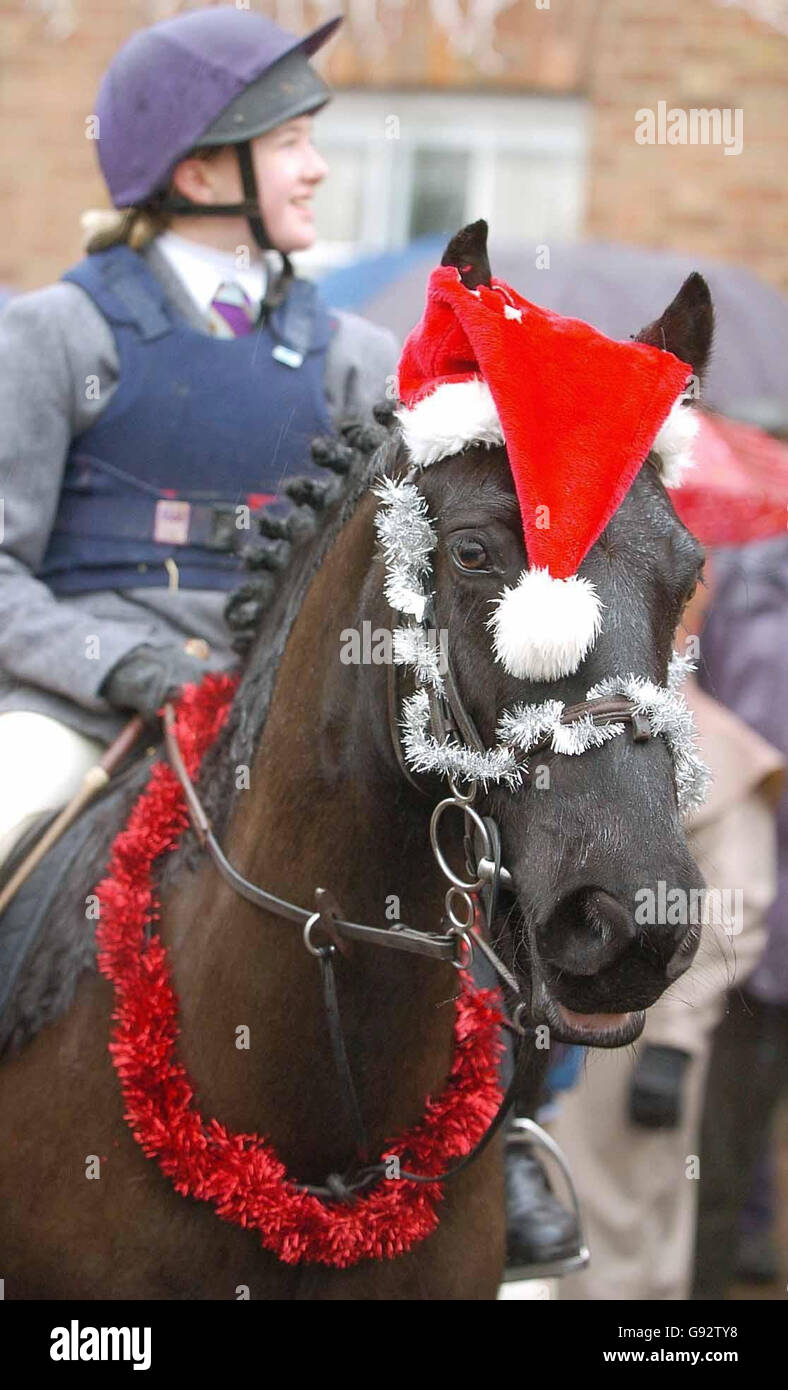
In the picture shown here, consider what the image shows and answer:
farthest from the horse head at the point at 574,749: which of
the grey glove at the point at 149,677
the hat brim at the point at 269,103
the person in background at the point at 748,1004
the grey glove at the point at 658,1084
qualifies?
the person in background at the point at 748,1004

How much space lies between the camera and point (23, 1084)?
314 centimetres

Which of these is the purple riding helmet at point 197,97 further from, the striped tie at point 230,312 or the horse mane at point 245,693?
the horse mane at point 245,693

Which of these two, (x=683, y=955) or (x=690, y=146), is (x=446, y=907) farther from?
(x=690, y=146)

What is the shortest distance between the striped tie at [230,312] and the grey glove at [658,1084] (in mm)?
2647

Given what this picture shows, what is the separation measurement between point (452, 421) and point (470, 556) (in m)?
0.22

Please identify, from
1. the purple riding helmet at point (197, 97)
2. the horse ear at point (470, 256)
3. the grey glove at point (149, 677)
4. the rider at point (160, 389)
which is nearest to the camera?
the horse ear at point (470, 256)

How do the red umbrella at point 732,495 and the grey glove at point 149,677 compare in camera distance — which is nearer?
the grey glove at point 149,677

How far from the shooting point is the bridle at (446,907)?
2.41m

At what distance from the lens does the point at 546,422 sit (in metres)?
2.43

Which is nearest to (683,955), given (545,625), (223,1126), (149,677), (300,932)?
(545,625)

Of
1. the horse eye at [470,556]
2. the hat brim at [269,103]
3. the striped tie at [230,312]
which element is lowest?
the horse eye at [470,556]

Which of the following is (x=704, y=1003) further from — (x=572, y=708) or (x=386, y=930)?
(x=572, y=708)
